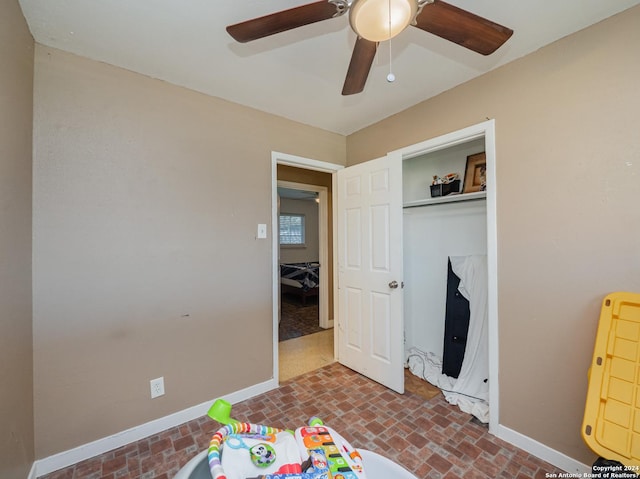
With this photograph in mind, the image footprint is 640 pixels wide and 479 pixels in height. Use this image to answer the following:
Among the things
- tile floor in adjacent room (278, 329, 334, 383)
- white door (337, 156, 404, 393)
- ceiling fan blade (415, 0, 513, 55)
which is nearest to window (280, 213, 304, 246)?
tile floor in adjacent room (278, 329, 334, 383)

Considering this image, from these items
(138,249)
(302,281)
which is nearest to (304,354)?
(138,249)

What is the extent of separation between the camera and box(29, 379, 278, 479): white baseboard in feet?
5.13

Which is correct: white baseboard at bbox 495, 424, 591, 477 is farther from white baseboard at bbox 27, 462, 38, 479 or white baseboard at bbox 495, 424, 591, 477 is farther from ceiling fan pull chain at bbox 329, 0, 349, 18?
white baseboard at bbox 27, 462, 38, 479

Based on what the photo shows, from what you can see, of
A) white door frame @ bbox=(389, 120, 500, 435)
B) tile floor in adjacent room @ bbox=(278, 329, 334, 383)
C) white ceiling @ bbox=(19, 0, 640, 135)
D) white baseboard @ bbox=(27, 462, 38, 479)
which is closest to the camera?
white ceiling @ bbox=(19, 0, 640, 135)

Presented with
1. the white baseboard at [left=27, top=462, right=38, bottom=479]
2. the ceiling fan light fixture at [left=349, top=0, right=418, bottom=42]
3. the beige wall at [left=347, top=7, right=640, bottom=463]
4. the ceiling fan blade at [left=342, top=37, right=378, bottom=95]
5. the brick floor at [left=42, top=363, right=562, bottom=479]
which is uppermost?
the ceiling fan blade at [left=342, top=37, right=378, bottom=95]

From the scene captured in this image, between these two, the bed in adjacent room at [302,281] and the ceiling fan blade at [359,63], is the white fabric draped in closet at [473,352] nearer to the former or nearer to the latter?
the ceiling fan blade at [359,63]

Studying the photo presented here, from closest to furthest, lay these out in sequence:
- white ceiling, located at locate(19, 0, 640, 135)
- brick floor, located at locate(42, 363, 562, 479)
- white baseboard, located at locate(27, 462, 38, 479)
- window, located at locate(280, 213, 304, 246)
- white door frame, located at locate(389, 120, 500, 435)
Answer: white ceiling, located at locate(19, 0, 640, 135)
white baseboard, located at locate(27, 462, 38, 479)
brick floor, located at locate(42, 363, 562, 479)
white door frame, located at locate(389, 120, 500, 435)
window, located at locate(280, 213, 304, 246)

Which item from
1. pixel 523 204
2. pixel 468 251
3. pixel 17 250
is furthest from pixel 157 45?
pixel 468 251

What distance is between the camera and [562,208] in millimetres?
1568

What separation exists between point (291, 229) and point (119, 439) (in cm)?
579

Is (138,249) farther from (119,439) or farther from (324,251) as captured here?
(324,251)

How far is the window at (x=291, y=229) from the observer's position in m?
→ 7.12

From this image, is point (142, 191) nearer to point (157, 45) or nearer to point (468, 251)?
point (157, 45)

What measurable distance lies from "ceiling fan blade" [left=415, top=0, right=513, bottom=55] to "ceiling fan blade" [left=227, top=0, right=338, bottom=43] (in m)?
0.36
